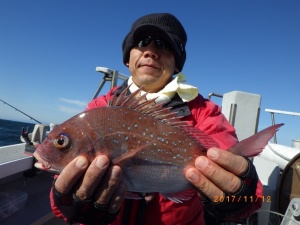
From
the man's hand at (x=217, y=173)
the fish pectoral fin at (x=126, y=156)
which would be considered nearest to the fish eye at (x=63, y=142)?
the fish pectoral fin at (x=126, y=156)

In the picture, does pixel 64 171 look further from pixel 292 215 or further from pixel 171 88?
pixel 292 215

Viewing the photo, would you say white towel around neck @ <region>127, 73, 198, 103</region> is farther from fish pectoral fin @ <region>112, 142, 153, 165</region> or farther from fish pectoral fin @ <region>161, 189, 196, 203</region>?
fish pectoral fin @ <region>161, 189, 196, 203</region>

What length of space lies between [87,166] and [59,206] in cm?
66

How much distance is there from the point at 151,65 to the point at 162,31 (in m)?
0.43

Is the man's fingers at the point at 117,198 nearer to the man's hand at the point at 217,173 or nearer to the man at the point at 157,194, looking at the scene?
the man at the point at 157,194

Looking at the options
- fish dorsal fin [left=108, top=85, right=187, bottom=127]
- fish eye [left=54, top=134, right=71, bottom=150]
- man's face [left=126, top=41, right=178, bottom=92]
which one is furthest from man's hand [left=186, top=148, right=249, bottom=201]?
man's face [left=126, top=41, right=178, bottom=92]

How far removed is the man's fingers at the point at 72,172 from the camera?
1.95m

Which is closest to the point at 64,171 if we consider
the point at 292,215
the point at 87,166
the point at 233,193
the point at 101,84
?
the point at 87,166

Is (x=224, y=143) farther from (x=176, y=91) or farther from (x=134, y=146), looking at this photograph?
(x=134, y=146)

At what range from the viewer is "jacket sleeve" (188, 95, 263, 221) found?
79.4 inches

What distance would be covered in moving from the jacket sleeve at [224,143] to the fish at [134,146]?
316 millimetres

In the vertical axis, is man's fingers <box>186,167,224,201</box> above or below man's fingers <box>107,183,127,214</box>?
above

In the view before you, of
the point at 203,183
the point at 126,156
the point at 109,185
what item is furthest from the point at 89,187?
the point at 203,183

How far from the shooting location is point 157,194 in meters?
2.63
